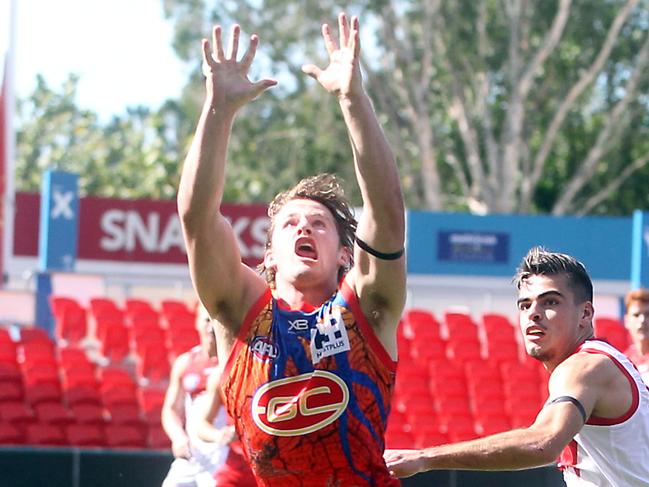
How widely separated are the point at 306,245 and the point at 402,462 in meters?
0.72

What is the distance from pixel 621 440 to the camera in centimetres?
441

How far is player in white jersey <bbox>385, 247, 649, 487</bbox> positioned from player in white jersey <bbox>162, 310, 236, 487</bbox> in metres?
3.26

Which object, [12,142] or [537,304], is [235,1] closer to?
[12,142]

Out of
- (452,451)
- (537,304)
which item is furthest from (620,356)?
(452,451)

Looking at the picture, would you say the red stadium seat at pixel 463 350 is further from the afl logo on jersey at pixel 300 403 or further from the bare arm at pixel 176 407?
the afl logo on jersey at pixel 300 403

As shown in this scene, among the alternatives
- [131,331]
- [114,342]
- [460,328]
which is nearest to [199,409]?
[114,342]

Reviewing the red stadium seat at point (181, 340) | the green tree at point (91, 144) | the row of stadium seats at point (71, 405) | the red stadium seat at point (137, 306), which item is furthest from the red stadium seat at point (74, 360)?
the green tree at point (91, 144)

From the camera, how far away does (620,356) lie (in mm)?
4484

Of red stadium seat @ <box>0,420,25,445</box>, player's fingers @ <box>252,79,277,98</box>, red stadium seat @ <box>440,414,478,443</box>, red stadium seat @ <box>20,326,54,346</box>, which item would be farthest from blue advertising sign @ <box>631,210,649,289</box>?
player's fingers @ <box>252,79,277,98</box>

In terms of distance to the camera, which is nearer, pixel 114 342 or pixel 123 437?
pixel 123 437

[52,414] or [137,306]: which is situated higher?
[137,306]

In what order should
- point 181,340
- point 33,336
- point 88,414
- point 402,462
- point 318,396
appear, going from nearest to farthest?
point 318,396 < point 402,462 < point 88,414 < point 33,336 < point 181,340

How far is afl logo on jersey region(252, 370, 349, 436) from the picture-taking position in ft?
13.0

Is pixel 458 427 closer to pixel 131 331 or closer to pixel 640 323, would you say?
pixel 131 331
